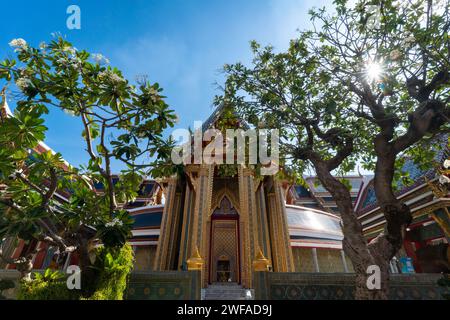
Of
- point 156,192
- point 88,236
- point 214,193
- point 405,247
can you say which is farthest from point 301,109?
point 156,192

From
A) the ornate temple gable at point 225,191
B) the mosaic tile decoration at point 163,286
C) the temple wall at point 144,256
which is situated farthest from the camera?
the temple wall at point 144,256

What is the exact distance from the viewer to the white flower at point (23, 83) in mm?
3549

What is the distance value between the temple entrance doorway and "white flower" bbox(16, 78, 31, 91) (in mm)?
10488

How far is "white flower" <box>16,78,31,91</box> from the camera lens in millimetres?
3549

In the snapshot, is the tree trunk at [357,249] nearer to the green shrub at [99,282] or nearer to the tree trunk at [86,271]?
the green shrub at [99,282]

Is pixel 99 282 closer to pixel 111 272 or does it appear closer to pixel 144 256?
pixel 111 272

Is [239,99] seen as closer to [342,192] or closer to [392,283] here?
[342,192]

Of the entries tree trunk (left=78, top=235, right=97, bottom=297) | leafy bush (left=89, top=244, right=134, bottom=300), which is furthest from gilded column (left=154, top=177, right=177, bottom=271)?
tree trunk (left=78, top=235, right=97, bottom=297)

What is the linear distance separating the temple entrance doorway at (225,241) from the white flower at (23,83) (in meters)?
10.5

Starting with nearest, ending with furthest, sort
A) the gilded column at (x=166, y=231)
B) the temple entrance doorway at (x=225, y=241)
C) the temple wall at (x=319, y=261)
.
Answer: the gilded column at (x=166, y=231)
the temple entrance doorway at (x=225, y=241)
the temple wall at (x=319, y=261)

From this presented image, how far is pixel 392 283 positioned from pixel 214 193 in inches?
362

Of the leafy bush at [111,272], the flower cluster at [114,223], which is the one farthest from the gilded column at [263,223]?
the flower cluster at [114,223]

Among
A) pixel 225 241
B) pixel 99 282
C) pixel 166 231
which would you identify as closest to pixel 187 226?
pixel 166 231
